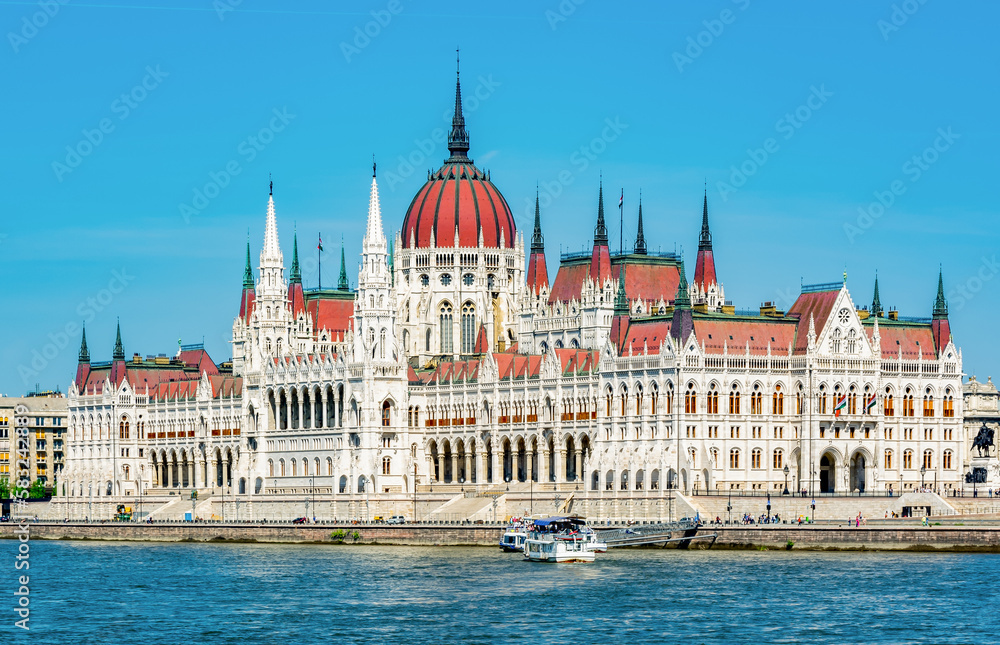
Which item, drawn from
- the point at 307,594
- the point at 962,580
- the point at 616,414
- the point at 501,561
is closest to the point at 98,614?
the point at 307,594

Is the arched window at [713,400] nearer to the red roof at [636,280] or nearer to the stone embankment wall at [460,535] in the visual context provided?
the stone embankment wall at [460,535]

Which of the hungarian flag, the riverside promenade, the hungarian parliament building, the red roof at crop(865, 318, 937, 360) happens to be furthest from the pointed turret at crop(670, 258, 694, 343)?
the riverside promenade

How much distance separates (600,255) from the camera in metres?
183

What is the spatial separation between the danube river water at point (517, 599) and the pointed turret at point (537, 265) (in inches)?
1945

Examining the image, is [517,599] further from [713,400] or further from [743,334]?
[743,334]

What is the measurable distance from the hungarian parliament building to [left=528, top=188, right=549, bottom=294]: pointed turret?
0.49 ft

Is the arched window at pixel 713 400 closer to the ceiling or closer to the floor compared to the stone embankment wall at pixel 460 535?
closer to the ceiling

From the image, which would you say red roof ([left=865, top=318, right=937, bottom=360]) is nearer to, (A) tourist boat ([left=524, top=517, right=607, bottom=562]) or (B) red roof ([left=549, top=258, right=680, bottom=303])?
(B) red roof ([left=549, top=258, right=680, bottom=303])

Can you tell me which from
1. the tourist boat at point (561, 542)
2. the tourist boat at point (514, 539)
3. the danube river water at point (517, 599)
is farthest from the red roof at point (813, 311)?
the tourist boat at point (514, 539)

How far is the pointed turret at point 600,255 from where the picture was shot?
181750 millimetres

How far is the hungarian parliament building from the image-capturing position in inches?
6324

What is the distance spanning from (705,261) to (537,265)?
54.7ft

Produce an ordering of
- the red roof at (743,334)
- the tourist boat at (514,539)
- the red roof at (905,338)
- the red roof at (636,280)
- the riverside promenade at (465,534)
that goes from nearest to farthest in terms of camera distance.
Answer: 1. the riverside promenade at (465,534)
2. the tourist boat at (514,539)
3. the red roof at (743,334)
4. the red roof at (905,338)
5. the red roof at (636,280)

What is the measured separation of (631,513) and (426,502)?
2312 centimetres
